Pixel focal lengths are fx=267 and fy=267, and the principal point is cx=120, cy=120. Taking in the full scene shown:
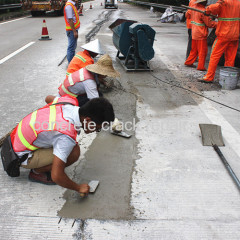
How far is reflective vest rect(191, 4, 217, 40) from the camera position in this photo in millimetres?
6215

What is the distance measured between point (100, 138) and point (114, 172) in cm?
82

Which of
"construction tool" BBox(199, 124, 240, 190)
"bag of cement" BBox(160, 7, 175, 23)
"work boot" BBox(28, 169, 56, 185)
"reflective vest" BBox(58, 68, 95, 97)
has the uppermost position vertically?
"reflective vest" BBox(58, 68, 95, 97)

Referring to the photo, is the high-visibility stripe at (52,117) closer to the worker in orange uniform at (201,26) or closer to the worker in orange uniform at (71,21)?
the worker in orange uniform at (71,21)

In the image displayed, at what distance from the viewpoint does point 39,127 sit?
2.23m

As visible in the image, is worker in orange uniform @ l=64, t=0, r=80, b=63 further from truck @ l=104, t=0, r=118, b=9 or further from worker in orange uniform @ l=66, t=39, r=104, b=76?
truck @ l=104, t=0, r=118, b=9

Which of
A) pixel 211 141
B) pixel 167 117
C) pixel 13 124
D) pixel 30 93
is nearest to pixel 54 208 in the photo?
pixel 13 124

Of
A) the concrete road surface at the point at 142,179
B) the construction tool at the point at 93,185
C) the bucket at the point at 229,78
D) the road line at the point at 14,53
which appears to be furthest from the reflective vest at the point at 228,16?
the road line at the point at 14,53

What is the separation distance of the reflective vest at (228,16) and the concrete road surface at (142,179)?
1.14 metres

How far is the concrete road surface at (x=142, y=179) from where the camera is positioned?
7.25 ft

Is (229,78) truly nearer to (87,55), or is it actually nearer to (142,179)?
(87,55)

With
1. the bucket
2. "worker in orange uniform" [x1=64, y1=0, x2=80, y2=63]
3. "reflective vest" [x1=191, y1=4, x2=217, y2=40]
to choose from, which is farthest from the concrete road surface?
"reflective vest" [x1=191, y1=4, x2=217, y2=40]

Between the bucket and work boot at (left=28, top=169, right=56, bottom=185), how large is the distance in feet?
13.9

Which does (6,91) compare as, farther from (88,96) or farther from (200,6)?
(200,6)

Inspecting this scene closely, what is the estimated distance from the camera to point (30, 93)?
16.9 ft
